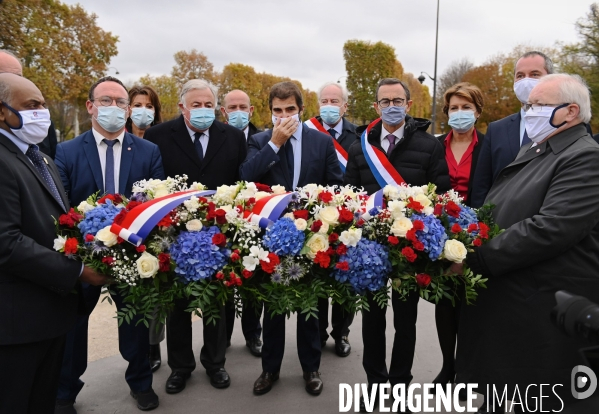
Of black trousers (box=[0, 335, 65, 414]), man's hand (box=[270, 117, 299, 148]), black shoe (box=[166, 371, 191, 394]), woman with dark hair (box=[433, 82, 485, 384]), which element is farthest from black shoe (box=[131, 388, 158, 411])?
woman with dark hair (box=[433, 82, 485, 384])

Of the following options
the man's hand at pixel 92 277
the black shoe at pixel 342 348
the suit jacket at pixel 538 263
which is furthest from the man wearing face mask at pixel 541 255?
the man's hand at pixel 92 277

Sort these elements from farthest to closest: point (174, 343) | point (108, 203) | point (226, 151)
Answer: point (226, 151) < point (174, 343) < point (108, 203)

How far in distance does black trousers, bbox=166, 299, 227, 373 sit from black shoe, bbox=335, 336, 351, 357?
3.70 feet

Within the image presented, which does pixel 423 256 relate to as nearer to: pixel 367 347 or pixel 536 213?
pixel 536 213

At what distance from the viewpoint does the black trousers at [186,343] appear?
4055mm

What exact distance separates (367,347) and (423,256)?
123cm

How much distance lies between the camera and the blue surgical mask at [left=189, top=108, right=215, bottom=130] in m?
4.25

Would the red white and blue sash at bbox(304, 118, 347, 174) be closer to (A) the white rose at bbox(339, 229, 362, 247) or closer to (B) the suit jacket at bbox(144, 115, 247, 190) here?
(B) the suit jacket at bbox(144, 115, 247, 190)

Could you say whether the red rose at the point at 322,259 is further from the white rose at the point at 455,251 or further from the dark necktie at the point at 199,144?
the dark necktie at the point at 199,144

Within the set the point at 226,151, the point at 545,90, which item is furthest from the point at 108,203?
the point at 545,90

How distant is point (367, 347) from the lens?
3703 millimetres

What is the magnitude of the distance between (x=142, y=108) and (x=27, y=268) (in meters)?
2.94

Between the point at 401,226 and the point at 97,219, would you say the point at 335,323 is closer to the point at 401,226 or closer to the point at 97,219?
the point at 401,226

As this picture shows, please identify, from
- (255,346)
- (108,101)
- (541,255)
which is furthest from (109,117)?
(541,255)
